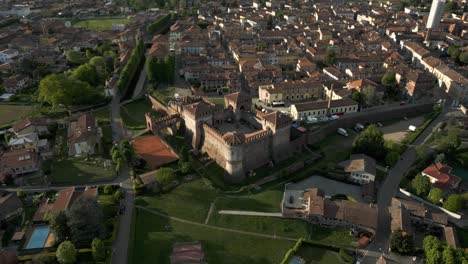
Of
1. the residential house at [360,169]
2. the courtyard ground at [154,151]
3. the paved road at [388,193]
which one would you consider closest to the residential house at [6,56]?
the courtyard ground at [154,151]

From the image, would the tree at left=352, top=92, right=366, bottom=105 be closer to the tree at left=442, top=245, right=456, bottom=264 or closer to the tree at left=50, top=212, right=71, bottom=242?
the tree at left=442, top=245, right=456, bottom=264

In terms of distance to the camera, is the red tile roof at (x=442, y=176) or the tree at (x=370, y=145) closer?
the red tile roof at (x=442, y=176)

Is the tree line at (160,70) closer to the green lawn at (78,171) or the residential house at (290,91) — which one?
the residential house at (290,91)

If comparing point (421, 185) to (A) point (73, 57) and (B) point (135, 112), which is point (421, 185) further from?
(A) point (73, 57)

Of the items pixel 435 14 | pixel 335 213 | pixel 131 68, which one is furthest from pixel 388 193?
pixel 435 14

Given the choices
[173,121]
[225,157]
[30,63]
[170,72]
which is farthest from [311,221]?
[30,63]

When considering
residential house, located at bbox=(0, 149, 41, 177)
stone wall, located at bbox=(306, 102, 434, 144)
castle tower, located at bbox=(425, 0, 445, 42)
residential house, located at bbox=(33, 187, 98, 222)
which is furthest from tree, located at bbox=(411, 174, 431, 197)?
castle tower, located at bbox=(425, 0, 445, 42)
